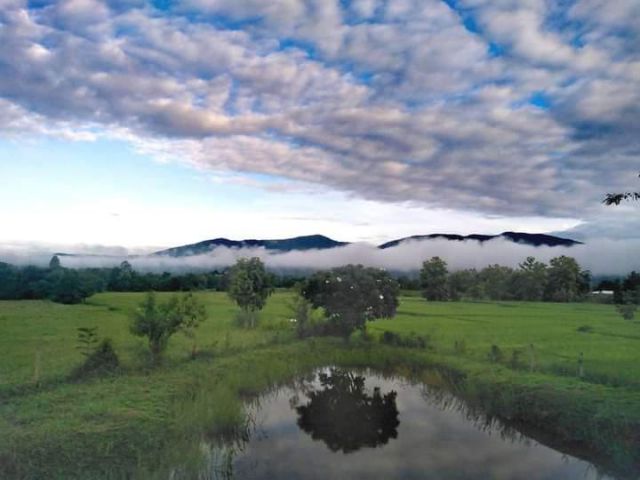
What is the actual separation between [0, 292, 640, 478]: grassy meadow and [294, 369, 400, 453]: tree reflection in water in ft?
9.21

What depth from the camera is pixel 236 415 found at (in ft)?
60.0

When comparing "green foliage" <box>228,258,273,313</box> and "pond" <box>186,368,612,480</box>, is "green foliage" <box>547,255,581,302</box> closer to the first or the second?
"green foliage" <box>228,258,273,313</box>

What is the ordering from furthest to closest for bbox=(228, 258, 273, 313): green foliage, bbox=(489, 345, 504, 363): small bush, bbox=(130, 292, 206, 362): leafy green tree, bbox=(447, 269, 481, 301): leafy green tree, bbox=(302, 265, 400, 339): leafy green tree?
bbox=(447, 269, 481, 301): leafy green tree < bbox=(228, 258, 273, 313): green foliage < bbox=(302, 265, 400, 339): leafy green tree < bbox=(489, 345, 504, 363): small bush < bbox=(130, 292, 206, 362): leafy green tree

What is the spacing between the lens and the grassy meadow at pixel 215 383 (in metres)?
13.6

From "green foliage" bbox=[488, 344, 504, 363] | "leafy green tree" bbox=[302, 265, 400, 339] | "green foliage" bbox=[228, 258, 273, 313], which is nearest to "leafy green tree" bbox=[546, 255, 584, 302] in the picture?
"leafy green tree" bbox=[302, 265, 400, 339]

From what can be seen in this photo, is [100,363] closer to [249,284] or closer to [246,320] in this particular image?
[249,284]

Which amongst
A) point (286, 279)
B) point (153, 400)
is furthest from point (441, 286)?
point (153, 400)

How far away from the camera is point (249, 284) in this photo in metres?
42.5

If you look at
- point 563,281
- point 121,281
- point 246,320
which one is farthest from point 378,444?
point 563,281

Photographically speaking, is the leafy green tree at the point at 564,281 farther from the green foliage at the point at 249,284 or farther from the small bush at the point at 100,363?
the small bush at the point at 100,363

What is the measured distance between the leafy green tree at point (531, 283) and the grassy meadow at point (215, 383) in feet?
172

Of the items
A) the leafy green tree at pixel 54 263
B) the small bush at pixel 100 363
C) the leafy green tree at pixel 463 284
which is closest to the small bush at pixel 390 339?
the small bush at pixel 100 363

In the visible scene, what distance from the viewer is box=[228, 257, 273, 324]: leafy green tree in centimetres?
4253

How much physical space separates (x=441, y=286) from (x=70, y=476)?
87.5m
